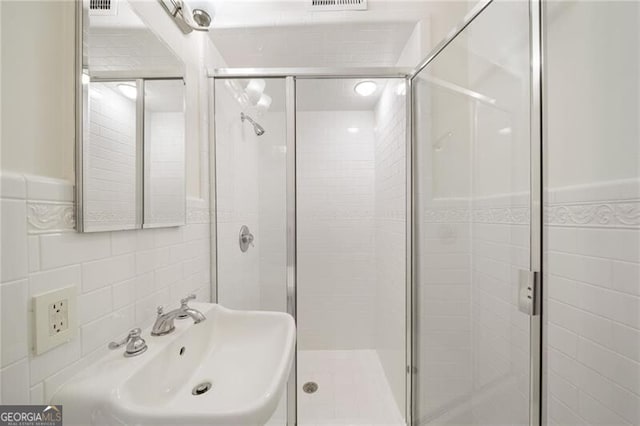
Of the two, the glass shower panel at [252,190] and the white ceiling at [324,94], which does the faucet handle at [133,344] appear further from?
the white ceiling at [324,94]

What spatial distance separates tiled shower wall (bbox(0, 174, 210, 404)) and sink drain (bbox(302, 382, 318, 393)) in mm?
1243

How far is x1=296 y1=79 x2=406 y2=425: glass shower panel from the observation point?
1.81 metres

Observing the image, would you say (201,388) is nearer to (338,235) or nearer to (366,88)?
(338,235)

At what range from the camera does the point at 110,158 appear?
0.70 m

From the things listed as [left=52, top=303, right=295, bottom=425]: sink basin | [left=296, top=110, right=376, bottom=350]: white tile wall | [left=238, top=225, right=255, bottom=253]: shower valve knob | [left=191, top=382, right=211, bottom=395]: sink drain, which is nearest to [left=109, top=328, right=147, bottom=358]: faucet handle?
[left=52, top=303, right=295, bottom=425]: sink basin

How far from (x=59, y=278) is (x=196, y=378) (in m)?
0.53

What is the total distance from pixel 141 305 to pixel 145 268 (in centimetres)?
12

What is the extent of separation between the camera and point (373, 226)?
2.09m

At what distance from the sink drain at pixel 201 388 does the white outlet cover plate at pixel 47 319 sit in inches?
15.7

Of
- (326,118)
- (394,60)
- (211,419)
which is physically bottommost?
(211,419)

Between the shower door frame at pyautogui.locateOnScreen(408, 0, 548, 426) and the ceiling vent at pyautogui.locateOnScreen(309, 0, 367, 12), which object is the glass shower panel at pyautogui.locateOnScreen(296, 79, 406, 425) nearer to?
the ceiling vent at pyautogui.locateOnScreen(309, 0, 367, 12)

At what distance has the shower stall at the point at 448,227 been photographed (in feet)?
2.16

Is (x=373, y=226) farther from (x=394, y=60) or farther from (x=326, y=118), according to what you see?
(x=394, y=60)

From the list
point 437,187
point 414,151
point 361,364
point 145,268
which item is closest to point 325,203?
point 414,151
